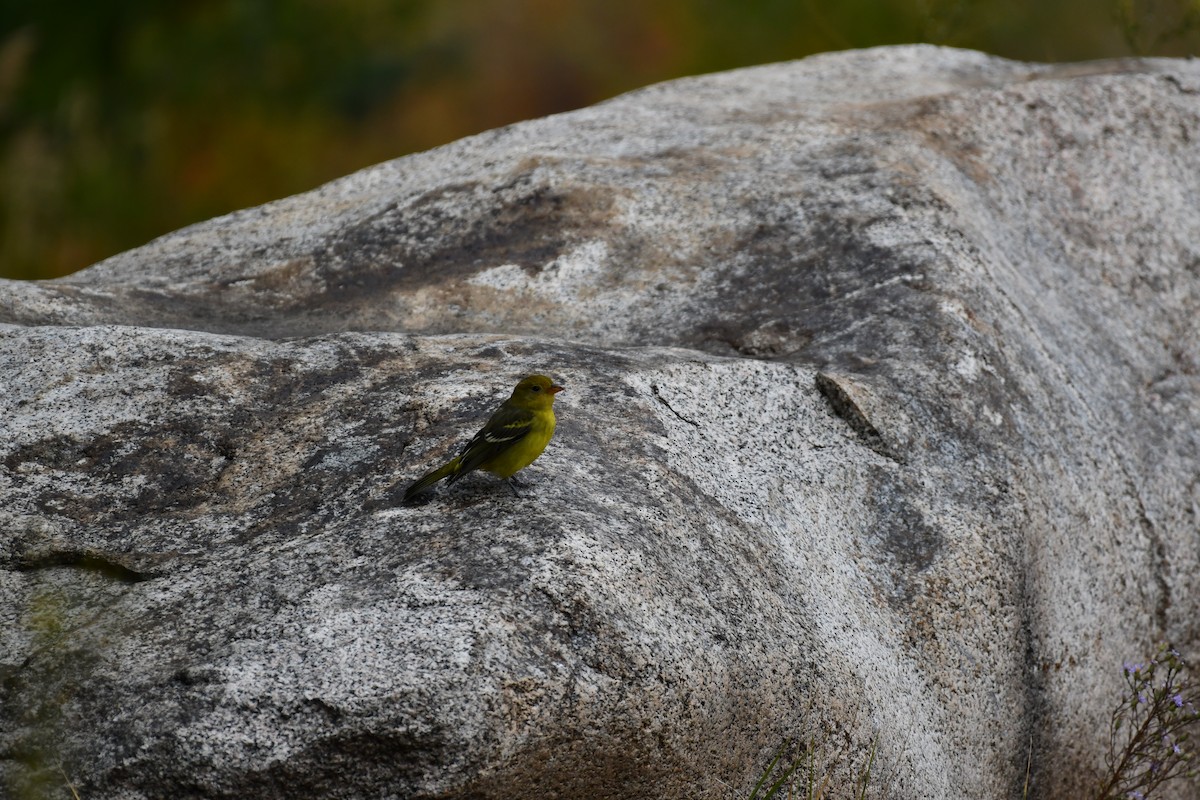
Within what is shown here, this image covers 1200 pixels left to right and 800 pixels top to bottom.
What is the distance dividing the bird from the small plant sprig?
2316mm

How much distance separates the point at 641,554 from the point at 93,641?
1481 mm

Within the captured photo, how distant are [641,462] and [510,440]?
571 millimetres

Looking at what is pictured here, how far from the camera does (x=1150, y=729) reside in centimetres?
571

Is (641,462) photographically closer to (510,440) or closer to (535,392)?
(535,392)

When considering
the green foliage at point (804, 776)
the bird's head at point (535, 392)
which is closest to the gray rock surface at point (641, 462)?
the green foliage at point (804, 776)

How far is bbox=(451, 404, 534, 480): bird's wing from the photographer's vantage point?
3.79 metres

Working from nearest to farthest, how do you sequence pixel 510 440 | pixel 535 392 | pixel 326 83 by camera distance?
pixel 510 440 → pixel 535 392 → pixel 326 83

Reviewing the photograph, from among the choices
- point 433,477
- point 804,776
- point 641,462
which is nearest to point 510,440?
point 433,477

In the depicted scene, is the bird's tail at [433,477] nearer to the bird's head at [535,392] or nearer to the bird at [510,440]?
the bird at [510,440]

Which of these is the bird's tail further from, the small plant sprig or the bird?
the small plant sprig

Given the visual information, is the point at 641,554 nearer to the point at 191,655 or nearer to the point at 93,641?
the point at 191,655

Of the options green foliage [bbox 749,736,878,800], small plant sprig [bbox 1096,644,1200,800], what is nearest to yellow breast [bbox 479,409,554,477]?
green foliage [bbox 749,736,878,800]

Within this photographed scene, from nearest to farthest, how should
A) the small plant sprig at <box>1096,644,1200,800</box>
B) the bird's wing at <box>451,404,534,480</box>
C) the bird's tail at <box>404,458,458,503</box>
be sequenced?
the bird's wing at <box>451,404,534,480</box>
the bird's tail at <box>404,458,458,503</box>
the small plant sprig at <box>1096,644,1200,800</box>

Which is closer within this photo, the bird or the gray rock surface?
the gray rock surface
